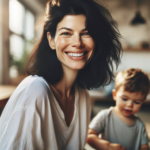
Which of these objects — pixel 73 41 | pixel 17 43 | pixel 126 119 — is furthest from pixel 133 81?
pixel 17 43

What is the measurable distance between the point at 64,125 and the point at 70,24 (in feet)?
1.50

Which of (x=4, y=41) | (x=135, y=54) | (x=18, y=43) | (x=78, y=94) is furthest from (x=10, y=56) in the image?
(x=135, y=54)

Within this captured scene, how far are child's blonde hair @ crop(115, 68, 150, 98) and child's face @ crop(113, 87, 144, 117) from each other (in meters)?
0.03

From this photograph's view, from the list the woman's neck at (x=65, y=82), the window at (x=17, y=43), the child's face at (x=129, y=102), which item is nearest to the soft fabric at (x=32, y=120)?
the woman's neck at (x=65, y=82)

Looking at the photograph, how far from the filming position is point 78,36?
2.09 ft

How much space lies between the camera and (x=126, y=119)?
0.98m

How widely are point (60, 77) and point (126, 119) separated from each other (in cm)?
52

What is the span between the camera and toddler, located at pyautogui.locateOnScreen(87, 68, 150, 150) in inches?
35.9

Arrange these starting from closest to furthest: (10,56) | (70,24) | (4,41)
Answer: (70,24), (4,41), (10,56)

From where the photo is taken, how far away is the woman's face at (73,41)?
0.64 meters

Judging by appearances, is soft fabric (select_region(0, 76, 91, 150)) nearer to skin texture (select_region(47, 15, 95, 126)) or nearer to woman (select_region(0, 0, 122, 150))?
woman (select_region(0, 0, 122, 150))

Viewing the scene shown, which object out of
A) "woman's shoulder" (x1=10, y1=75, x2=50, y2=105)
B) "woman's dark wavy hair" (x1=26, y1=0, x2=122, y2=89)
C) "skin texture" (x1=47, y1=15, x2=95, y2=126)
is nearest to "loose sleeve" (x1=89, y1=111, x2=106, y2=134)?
"woman's dark wavy hair" (x1=26, y1=0, x2=122, y2=89)

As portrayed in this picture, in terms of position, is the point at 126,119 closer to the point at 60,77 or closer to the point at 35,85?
the point at 60,77

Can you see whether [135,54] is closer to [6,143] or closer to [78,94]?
[78,94]
